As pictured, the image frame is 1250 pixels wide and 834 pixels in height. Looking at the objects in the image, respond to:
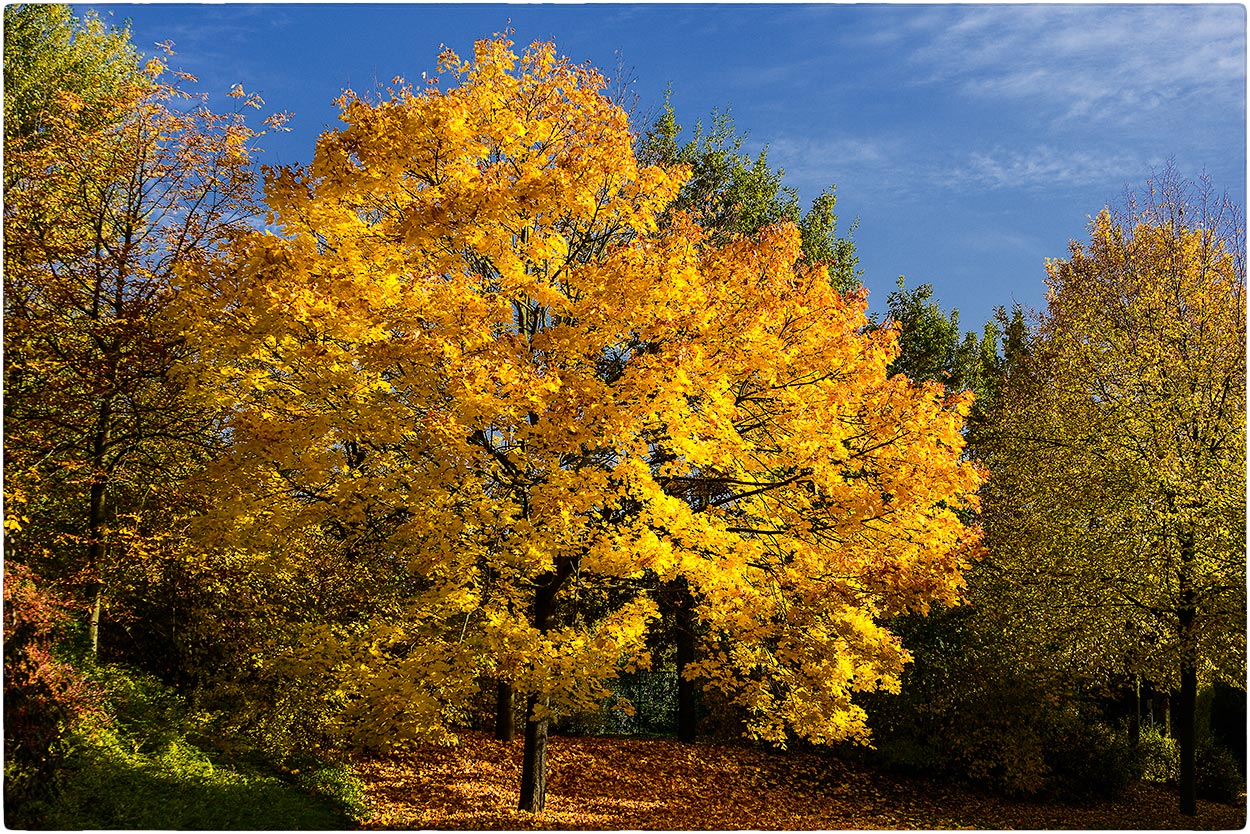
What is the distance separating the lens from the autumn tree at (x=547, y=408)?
35.6 ft

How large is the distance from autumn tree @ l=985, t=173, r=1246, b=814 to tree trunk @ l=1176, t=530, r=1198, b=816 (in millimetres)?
29

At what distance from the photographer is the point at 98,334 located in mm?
12898

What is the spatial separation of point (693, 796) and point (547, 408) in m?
10.5

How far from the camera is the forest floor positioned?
14.7 metres

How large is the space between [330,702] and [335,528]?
11.1 ft

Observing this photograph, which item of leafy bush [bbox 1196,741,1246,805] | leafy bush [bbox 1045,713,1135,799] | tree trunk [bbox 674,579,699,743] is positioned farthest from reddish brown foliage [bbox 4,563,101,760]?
leafy bush [bbox 1196,741,1246,805]

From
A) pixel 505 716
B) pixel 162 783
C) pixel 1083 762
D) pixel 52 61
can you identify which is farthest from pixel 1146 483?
pixel 52 61

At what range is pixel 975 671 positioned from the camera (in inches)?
799

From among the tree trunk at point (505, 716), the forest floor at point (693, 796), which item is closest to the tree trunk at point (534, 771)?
the forest floor at point (693, 796)

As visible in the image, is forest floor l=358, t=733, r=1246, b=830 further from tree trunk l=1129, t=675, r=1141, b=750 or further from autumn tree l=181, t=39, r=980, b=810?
autumn tree l=181, t=39, r=980, b=810

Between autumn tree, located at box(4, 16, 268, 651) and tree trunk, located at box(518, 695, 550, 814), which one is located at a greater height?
autumn tree, located at box(4, 16, 268, 651)

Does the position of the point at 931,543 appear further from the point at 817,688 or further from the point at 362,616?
the point at 362,616

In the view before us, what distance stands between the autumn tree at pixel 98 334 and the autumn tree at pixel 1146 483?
632 inches

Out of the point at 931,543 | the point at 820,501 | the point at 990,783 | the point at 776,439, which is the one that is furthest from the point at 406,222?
the point at 990,783
